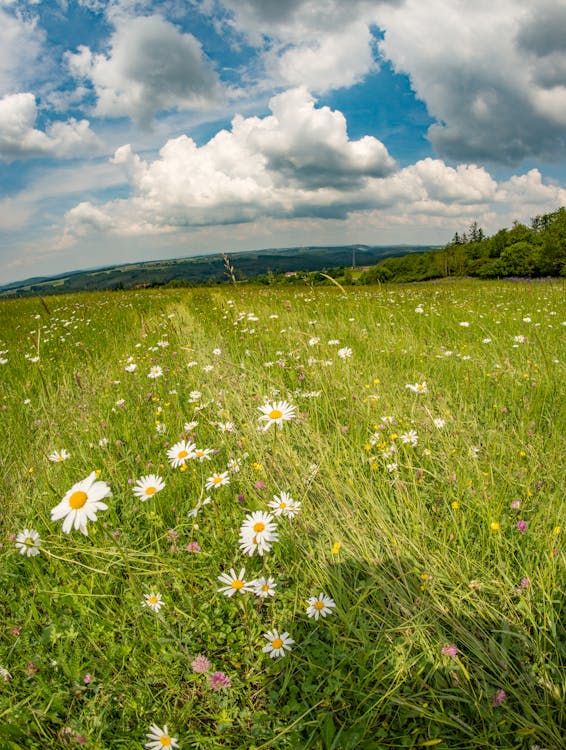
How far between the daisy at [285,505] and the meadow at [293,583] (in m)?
0.02

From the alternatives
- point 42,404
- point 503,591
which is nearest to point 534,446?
point 503,591

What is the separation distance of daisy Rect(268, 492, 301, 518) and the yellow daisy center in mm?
905

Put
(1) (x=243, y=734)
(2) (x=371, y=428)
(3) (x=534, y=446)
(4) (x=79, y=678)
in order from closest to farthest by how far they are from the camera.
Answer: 1. (1) (x=243, y=734)
2. (4) (x=79, y=678)
3. (3) (x=534, y=446)
4. (2) (x=371, y=428)

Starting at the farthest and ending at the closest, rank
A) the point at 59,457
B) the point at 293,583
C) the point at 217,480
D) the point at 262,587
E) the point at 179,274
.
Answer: the point at 179,274
the point at 59,457
the point at 217,480
the point at 293,583
the point at 262,587

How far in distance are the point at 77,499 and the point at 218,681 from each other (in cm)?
88

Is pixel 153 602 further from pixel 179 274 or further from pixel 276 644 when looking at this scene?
pixel 179 274

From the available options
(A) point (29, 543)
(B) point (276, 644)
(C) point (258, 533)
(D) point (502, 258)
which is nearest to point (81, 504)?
(A) point (29, 543)

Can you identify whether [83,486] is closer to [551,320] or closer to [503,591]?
[503,591]

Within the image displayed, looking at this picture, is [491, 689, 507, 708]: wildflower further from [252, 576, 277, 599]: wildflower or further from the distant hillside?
the distant hillside

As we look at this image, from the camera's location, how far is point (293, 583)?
1.77 metres

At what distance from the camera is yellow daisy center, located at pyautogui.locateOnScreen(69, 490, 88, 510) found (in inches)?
57.2

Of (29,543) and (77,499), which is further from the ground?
(77,499)

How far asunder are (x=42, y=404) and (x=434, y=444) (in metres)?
4.02

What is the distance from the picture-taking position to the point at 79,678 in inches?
57.4
